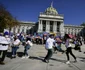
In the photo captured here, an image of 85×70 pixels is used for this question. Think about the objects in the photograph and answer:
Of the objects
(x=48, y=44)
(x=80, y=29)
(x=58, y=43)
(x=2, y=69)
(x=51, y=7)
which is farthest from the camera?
(x=80, y=29)

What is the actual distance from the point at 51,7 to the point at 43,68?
298ft

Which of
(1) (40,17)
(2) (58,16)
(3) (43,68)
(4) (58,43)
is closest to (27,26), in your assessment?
(1) (40,17)

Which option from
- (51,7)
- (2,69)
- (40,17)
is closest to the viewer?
(2,69)

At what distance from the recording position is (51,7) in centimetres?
9400

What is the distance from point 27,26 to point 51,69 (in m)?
89.5

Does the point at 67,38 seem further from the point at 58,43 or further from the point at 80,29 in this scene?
the point at 80,29

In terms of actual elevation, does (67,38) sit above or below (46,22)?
below

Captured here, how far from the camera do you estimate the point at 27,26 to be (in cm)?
9438

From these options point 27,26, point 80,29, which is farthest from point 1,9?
point 80,29

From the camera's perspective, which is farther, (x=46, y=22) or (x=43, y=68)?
(x=46, y=22)

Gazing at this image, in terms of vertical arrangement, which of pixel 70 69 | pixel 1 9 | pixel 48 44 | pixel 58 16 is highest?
pixel 58 16

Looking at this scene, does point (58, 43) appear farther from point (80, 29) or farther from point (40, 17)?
point (80, 29)

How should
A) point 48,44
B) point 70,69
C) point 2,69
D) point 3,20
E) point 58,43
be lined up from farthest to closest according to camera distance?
point 3,20 → point 58,43 → point 48,44 → point 70,69 → point 2,69

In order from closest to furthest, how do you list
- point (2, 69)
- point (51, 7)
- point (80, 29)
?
point (2, 69), point (51, 7), point (80, 29)
